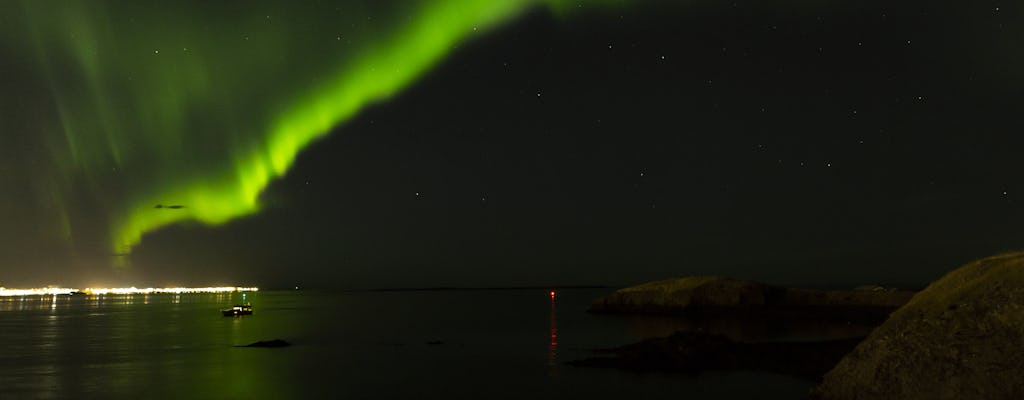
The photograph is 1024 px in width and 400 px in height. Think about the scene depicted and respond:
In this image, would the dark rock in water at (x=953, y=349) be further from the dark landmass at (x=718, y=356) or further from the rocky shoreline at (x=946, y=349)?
→ the dark landmass at (x=718, y=356)

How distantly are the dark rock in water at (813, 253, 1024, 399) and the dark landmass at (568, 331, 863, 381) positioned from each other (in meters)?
12.8

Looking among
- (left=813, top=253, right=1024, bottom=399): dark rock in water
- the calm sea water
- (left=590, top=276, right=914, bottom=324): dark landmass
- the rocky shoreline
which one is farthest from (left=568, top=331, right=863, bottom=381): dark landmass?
(left=590, top=276, right=914, bottom=324): dark landmass

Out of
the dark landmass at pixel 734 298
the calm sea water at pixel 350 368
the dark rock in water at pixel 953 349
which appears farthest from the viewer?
the dark landmass at pixel 734 298

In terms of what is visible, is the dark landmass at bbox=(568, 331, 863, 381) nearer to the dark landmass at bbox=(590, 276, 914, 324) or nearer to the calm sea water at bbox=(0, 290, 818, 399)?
the calm sea water at bbox=(0, 290, 818, 399)

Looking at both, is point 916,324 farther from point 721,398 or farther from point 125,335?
point 125,335

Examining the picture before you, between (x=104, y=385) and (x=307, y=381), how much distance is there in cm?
1221

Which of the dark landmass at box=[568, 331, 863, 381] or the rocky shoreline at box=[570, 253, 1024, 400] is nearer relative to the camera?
the rocky shoreline at box=[570, 253, 1024, 400]

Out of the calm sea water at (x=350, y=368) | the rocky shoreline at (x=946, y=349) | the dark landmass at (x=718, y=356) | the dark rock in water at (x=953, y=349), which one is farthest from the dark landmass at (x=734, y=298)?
the dark rock in water at (x=953, y=349)

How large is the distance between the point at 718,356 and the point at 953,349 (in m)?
21.0

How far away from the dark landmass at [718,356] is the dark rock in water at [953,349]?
12779mm

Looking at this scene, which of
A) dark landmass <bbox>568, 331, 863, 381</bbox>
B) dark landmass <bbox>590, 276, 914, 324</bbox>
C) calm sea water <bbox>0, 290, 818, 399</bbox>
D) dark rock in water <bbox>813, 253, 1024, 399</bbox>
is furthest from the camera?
dark landmass <bbox>590, 276, 914, 324</bbox>

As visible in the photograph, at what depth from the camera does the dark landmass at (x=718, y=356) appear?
4284 centimetres

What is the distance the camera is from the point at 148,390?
4272 cm

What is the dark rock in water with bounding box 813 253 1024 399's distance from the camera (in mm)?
23562
